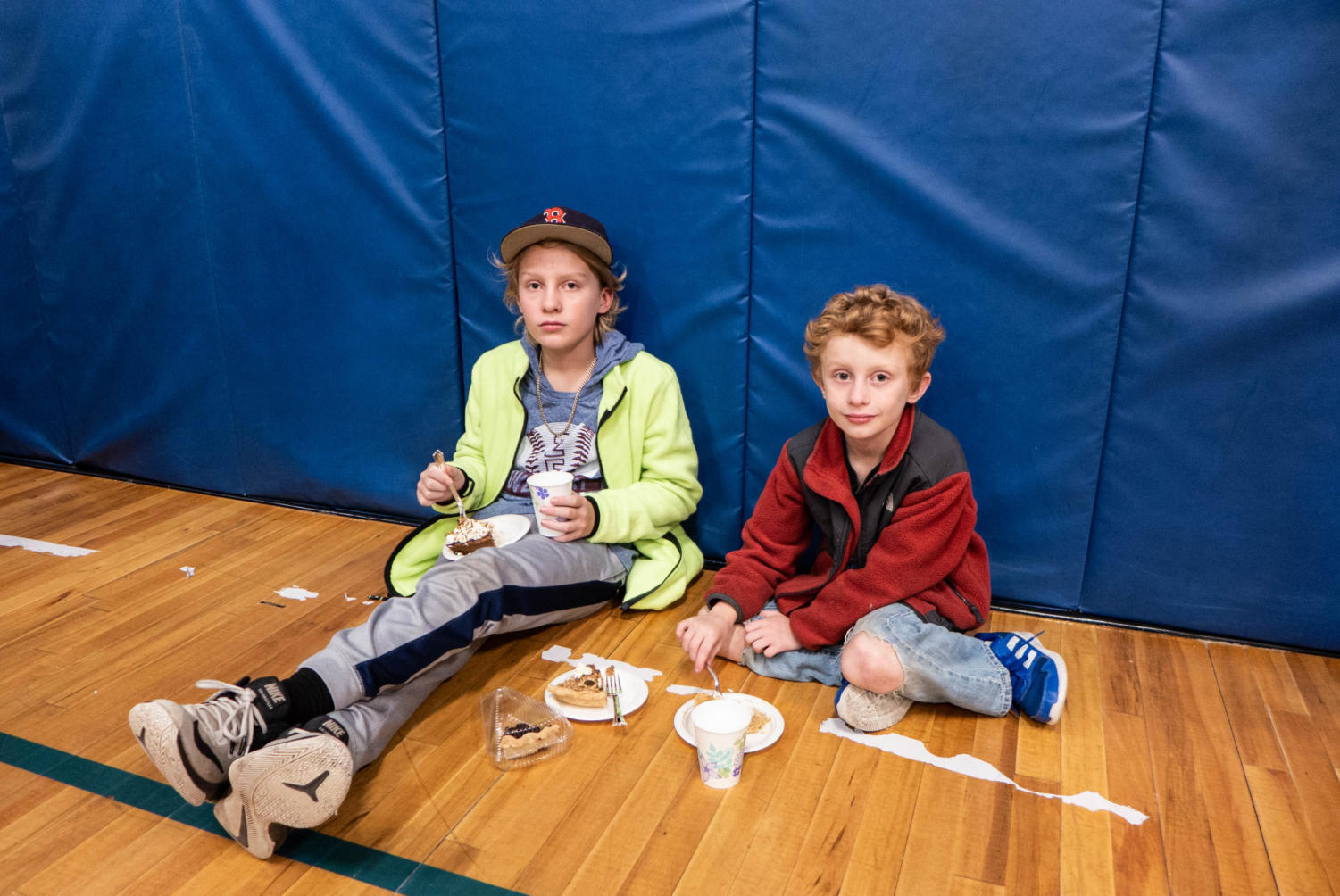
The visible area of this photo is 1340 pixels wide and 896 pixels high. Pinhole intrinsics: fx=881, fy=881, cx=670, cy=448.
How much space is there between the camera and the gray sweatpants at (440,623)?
65.4 inches

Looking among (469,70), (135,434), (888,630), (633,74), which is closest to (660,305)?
(633,74)

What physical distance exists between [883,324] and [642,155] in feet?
2.92

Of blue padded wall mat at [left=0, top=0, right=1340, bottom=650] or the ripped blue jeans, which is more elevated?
blue padded wall mat at [left=0, top=0, right=1340, bottom=650]

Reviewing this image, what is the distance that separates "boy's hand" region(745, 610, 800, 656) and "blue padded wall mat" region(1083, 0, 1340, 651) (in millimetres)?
826

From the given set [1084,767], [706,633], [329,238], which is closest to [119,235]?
[329,238]

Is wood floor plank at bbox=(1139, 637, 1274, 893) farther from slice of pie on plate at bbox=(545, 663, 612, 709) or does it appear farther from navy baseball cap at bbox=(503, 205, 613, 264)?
navy baseball cap at bbox=(503, 205, 613, 264)

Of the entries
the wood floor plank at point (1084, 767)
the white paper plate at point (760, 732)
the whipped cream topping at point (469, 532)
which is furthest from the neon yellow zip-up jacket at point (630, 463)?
the wood floor plank at point (1084, 767)

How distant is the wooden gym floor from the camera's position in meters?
1.45

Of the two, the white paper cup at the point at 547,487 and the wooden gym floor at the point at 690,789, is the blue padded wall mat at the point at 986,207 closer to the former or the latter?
the wooden gym floor at the point at 690,789

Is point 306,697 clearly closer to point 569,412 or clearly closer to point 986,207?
point 569,412

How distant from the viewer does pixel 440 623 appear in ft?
5.78

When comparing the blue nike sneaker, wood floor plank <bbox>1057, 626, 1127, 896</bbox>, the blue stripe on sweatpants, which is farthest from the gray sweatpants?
wood floor plank <bbox>1057, 626, 1127, 896</bbox>

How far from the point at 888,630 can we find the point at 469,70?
5.88ft

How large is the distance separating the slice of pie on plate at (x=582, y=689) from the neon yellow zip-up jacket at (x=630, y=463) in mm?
342
